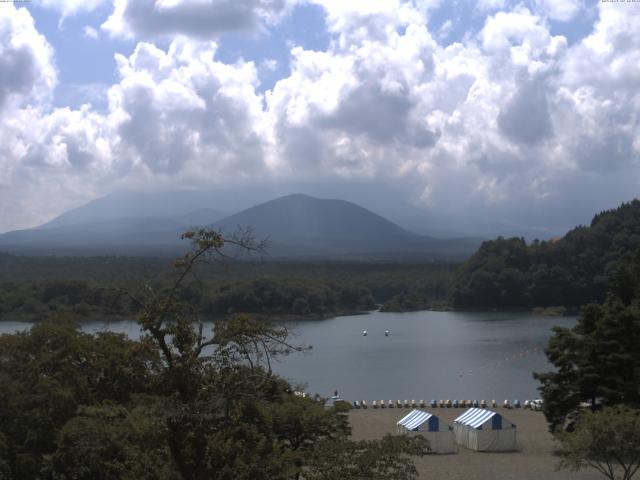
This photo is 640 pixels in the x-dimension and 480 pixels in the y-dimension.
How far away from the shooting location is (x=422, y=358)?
133 ft

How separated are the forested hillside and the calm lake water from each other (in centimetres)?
772

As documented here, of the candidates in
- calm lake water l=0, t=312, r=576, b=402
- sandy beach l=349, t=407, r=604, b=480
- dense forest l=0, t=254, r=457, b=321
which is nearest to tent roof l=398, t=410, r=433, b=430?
sandy beach l=349, t=407, r=604, b=480

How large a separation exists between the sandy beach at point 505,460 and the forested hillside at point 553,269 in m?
45.8

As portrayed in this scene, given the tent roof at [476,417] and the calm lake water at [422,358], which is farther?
the calm lake water at [422,358]

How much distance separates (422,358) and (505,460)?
23017 mm

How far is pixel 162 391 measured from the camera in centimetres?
711

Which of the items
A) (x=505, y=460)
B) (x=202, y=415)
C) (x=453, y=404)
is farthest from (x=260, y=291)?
(x=202, y=415)

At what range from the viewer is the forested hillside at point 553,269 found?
6762 centimetres

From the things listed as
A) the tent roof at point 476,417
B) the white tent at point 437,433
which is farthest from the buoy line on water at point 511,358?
the white tent at point 437,433

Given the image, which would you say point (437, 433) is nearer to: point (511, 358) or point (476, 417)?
point (476, 417)

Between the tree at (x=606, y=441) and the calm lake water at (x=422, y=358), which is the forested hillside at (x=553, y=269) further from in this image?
the tree at (x=606, y=441)

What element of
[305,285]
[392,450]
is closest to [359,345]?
[305,285]

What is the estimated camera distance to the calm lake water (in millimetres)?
31250

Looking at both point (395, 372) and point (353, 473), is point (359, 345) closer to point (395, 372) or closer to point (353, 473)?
point (395, 372)
